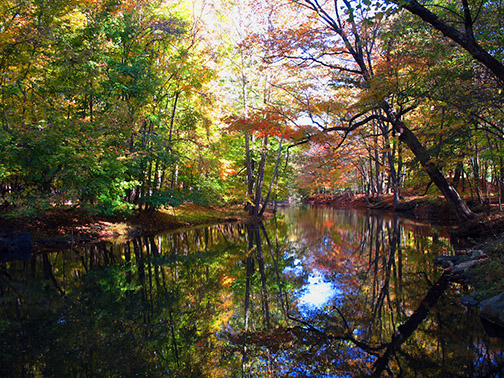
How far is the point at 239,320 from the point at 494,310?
10.9 ft

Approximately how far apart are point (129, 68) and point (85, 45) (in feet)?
7.59

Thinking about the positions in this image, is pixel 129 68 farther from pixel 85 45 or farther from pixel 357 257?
pixel 357 257

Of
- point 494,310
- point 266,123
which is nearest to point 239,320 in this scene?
point 494,310

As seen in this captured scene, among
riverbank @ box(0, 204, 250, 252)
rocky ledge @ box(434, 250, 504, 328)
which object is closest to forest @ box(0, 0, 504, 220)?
riverbank @ box(0, 204, 250, 252)

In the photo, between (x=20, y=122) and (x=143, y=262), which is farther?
(x=20, y=122)

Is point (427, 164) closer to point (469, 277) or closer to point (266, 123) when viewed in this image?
point (469, 277)

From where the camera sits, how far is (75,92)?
443 inches

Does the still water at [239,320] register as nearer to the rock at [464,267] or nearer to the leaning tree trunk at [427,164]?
the rock at [464,267]

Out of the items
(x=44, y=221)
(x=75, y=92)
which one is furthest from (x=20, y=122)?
(x=44, y=221)

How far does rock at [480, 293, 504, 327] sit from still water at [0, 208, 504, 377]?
0.16m

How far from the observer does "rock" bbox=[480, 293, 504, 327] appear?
3948mm

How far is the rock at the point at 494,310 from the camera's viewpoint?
3.95 metres

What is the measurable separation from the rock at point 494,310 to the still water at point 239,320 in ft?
0.54

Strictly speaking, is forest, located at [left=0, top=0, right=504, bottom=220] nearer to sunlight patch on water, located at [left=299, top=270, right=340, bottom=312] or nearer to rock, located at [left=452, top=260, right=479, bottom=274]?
rock, located at [left=452, top=260, right=479, bottom=274]
